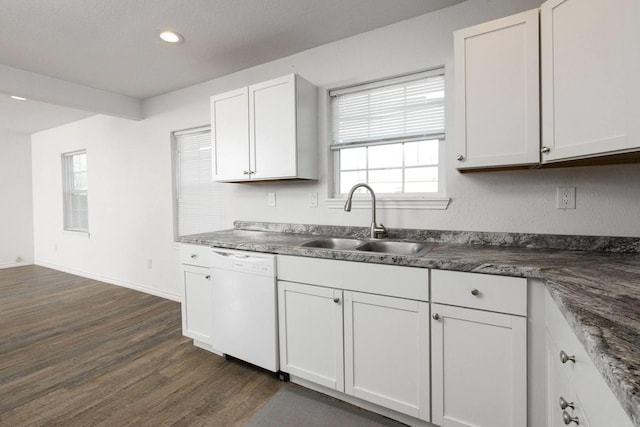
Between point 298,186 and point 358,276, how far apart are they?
1.19 meters

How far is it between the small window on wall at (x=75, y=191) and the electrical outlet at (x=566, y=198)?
588 centimetres

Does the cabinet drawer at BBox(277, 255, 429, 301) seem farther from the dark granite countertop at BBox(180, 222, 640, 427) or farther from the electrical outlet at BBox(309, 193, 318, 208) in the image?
the electrical outlet at BBox(309, 193, 318, 208)

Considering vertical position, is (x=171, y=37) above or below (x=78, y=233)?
above

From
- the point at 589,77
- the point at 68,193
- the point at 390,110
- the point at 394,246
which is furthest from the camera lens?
the point at 68,193

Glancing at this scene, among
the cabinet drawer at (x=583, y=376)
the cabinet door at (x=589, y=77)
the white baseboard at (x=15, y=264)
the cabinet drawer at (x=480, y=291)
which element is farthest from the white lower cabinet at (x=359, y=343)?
the white baseboard at (x=15, y=264)

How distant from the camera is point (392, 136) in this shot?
Answer: 2.29 m

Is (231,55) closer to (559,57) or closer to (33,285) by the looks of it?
(559,57)

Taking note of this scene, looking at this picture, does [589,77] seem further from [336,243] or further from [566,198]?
[336,243]

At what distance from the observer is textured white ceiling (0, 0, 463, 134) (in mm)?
1996

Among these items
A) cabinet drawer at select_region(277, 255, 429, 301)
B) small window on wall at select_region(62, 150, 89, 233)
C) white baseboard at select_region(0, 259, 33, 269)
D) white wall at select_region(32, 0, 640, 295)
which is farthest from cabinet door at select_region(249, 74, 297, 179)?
white baseboard at select_region(0, 259, 33, 269)

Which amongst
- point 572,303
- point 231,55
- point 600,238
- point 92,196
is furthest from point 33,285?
point 600,238

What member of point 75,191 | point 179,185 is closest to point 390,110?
point 179,185

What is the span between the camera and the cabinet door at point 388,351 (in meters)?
1.55

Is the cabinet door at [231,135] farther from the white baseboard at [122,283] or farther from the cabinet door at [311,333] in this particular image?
the white baseboard at [122,283]
